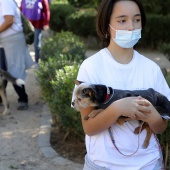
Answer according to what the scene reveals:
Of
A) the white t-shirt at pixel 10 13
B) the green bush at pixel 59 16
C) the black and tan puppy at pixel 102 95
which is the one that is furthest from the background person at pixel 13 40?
the green bush at pixel 59 16

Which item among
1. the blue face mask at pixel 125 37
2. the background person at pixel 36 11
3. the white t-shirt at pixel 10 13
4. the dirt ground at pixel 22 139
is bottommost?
the dirt ground at pixel 22 139

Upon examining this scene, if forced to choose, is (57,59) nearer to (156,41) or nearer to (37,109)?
(37,109)

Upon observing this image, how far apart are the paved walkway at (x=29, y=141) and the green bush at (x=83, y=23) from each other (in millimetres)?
6377

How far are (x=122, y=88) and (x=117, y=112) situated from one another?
16 centimetres

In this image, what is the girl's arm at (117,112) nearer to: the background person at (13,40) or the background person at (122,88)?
the background person at (122,88)

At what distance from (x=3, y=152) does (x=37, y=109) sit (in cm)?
196

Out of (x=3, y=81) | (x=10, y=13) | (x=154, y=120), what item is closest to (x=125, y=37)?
(x=154, y=120)

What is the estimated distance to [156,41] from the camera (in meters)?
14.4

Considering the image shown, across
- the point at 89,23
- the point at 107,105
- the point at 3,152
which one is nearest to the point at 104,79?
the point at 107,105

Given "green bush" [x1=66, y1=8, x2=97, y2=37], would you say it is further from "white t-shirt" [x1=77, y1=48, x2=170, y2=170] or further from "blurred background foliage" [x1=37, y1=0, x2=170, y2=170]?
"white t-shirt" [x1=77, y1=48, x2=170, y2=170]

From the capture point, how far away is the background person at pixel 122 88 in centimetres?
246

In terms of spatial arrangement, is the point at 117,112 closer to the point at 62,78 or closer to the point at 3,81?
the point at 62,78

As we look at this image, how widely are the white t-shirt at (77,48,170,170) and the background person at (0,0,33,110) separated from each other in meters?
4.55

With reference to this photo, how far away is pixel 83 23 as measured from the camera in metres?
14.4
